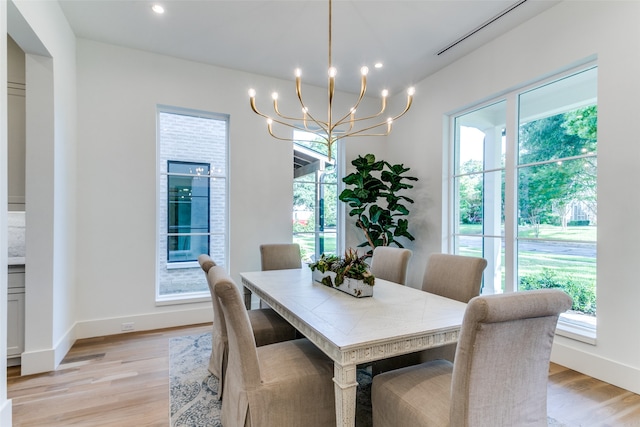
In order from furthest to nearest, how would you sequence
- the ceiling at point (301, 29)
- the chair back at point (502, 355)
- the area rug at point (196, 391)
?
the ceiling at point (301, 29), the area rug at point (196, 391), the chair back at point (502, 355)

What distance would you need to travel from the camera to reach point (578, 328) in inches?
109

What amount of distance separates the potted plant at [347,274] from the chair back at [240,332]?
0.85m

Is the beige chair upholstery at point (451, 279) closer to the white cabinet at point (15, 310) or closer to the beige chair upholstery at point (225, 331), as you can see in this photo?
the beige chair upholstery at point (225, 331)

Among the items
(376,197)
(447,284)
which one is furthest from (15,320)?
(376,197)

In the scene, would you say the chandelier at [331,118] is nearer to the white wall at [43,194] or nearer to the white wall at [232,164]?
the white wall at [232,164]

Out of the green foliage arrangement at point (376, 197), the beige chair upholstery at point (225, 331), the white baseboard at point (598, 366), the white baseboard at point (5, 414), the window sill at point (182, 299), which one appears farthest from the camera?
the green foliage arrangement at point (376, 197)

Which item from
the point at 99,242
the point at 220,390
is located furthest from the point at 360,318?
the point at 99,242

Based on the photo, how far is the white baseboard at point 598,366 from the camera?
2.35m

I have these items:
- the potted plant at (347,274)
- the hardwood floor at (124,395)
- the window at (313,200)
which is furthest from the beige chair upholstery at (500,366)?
the window at (313,200)

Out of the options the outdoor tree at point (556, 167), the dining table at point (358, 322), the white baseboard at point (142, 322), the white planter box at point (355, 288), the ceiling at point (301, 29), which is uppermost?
the ceiling at point (301, 29)

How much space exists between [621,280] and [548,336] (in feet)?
6.07

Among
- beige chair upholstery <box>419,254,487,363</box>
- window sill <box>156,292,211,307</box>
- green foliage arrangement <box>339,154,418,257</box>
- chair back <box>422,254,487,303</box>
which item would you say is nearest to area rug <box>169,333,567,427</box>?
beige chair upholstery <box>419,254,487,363</box>

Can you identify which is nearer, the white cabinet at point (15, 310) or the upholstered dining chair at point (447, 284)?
the upholstered dining chair at point (447, 284)

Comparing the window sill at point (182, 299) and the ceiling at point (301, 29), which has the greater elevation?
the ceiling at point (301, 29)
